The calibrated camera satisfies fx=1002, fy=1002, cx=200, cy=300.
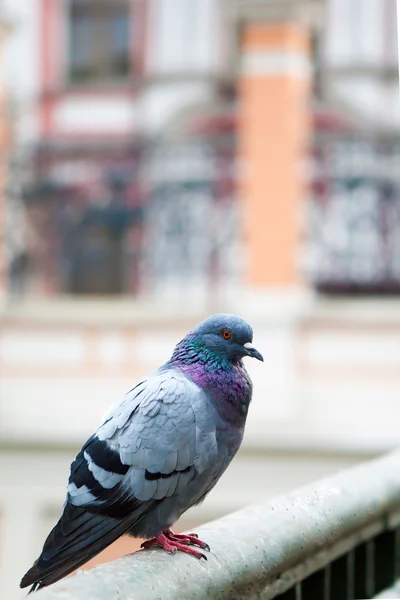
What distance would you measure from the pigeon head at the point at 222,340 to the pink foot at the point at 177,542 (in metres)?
0.11

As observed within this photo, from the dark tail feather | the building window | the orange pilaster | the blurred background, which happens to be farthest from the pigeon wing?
the building window

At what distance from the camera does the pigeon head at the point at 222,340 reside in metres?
0.61

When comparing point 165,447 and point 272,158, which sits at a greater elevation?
point 272,158

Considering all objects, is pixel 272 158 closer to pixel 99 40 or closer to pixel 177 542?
pixel 177 542

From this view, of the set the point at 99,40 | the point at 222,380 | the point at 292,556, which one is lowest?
the point at 292,556

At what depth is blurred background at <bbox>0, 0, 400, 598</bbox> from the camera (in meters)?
2.57

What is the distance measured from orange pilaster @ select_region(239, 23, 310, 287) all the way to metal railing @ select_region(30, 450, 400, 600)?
175cm

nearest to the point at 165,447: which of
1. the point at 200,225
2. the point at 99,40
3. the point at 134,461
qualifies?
the point at 134,461

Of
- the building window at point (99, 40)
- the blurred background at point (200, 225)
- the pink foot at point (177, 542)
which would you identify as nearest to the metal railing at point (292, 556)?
the pink foot at point (177, 542)

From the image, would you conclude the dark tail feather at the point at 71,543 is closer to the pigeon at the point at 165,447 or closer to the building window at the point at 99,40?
the pigeon at the point at 165,447

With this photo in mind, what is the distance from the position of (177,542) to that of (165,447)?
0.06 m

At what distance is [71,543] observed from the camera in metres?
0.59

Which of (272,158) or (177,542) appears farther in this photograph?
(272,158)

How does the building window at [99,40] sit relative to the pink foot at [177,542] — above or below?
above
